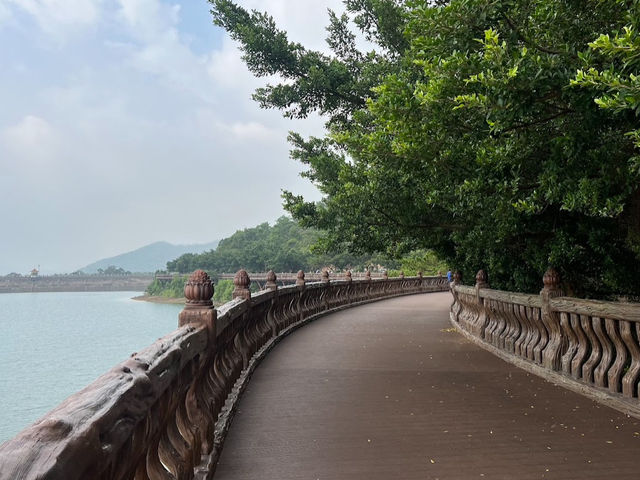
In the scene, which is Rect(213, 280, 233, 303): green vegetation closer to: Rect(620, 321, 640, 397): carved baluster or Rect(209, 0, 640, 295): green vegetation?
Rect(209, 0, 640, 295): green vegetation

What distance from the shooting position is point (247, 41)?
48.3ft

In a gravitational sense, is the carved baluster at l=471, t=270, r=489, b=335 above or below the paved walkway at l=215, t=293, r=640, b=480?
above

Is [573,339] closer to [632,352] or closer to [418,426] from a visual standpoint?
[632,352]

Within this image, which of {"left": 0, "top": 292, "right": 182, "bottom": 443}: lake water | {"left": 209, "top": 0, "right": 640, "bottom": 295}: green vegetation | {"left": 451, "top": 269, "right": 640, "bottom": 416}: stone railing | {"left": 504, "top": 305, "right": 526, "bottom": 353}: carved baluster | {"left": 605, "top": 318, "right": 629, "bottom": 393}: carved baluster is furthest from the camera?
{"left": 0, "top": 292, "right": 182, "bottom": 443}: lake water

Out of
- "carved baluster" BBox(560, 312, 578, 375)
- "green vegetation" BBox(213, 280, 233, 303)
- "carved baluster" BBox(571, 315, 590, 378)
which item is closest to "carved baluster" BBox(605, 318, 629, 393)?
"carved baluster" BBox(571, 315, 590, 378)

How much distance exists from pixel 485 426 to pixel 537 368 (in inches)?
100

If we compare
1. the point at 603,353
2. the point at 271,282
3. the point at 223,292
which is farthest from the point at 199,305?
the point at 223,292

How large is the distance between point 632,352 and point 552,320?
58.0 inches

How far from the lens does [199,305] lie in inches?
156

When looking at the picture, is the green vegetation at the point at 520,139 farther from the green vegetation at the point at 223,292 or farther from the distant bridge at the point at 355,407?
the green vegetation at the point at 223,292

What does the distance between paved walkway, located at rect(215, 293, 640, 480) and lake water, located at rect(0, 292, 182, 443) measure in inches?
828

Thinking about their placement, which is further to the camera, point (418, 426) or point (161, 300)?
point (161, 300)

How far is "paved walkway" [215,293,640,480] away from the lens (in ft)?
12.1

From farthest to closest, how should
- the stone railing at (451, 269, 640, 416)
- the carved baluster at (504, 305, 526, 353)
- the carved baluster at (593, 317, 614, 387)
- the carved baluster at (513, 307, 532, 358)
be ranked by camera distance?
1. the carved baluster at (504, 305, 526, 353)
2. the carved baluster at (513, 307, 532, 358)
3. the carved baluster at (593, 317, 614, 387)
4. the stone railing at (451, 269, 640, 416)
